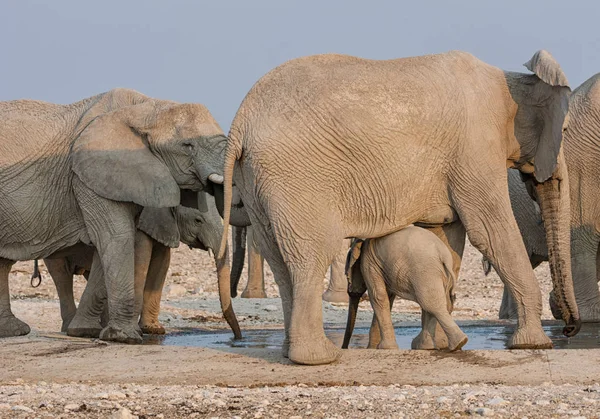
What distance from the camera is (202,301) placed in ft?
57.4

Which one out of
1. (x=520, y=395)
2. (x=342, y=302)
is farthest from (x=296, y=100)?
(x=342, y=302)

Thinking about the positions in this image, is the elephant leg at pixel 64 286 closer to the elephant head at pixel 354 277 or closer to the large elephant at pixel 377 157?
the elephant head at pixel 354 277

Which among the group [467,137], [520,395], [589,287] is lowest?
[520,395]

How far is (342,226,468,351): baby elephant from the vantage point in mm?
9047

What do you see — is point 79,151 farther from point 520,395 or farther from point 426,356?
point 520,395

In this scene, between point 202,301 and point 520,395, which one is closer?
point 520,395

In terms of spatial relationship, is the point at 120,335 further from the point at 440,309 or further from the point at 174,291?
the point at 174,291

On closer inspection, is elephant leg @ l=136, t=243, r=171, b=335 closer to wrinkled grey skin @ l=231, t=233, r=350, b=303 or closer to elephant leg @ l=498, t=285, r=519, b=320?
elephant leg @ l=498, t=285, r=519, b=320

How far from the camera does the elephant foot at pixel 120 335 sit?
1075cm

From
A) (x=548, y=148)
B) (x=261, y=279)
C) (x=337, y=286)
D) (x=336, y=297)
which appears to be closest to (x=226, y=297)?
(x=548, y=148)

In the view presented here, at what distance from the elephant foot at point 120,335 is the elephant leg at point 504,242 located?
3.12 m

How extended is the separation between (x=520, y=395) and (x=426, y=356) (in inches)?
58.9

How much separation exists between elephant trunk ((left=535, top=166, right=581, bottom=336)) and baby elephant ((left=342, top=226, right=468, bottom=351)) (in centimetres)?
113

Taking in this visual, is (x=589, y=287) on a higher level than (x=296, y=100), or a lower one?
lower
